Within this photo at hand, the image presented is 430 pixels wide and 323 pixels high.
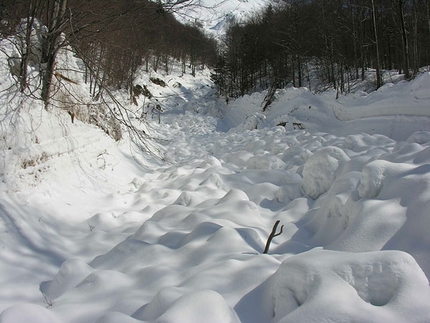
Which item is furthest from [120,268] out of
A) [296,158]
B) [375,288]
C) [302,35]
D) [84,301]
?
[302,35]

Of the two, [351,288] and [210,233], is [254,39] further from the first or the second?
[351,288]

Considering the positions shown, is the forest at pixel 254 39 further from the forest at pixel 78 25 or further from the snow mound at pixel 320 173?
the snow mound at pixel 320 173

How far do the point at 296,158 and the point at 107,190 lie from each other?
3.11m

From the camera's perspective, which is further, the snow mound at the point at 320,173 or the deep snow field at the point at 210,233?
the snow mound at the point at 320,173

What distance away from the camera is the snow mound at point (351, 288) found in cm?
104

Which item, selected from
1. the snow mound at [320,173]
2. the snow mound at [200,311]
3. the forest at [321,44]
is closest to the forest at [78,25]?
the snow mound at [320,173]

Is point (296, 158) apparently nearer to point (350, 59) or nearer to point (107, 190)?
point (107, 190)

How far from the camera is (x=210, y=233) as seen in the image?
2.29 meters

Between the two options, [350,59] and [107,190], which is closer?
[107,190]

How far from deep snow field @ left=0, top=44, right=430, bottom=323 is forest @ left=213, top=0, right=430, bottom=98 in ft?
35.5

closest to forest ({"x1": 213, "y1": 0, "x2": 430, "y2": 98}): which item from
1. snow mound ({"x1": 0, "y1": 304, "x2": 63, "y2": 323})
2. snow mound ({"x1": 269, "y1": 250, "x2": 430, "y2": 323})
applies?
snow mound ({"x1": 269, "y1": 250, "x2": 430, "y2": 323})

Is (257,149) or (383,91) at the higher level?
(383,91)

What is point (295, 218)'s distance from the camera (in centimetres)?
288

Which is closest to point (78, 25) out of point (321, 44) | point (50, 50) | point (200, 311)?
point (50, 50)
